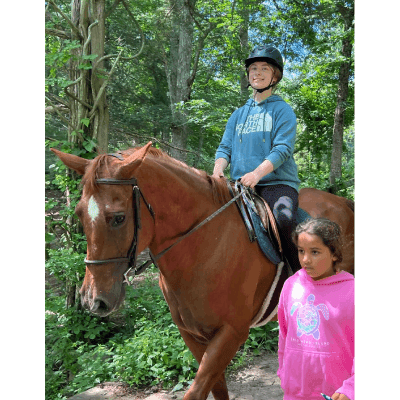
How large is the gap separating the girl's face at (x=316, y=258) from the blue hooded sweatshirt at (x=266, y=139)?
1231mm

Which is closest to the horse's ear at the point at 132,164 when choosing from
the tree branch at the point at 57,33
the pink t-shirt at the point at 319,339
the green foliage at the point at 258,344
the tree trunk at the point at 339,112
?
the pink t-shirt at the point at 319,339

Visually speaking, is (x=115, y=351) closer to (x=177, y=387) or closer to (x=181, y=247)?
(x=177, y=387)

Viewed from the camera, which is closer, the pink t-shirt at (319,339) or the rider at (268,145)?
the pink t-shirt at (319,339)

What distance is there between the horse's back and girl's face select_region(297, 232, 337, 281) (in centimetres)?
200

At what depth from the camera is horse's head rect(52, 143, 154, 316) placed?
7.08 feet

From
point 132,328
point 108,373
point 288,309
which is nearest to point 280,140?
point 288,309

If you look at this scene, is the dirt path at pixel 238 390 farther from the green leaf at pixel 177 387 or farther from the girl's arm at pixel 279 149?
the girl's arm at pixel 279 149

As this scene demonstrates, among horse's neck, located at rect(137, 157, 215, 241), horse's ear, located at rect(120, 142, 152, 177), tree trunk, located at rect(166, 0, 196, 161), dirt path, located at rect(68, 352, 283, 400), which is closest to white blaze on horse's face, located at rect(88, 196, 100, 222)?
horse's ear, located at rect(120, 142, 152, 177)

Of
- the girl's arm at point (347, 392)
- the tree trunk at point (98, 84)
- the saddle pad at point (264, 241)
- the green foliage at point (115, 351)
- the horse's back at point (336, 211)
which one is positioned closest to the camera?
the girl's arm at point (347, 392)

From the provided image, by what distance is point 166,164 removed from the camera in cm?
262

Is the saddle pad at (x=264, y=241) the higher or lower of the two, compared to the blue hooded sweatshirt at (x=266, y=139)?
lower

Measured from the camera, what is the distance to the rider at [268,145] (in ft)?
9.78

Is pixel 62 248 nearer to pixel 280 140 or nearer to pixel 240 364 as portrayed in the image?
pixel 240 364

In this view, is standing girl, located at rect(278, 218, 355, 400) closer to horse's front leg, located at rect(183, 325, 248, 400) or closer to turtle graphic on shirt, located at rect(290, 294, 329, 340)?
turtle graphic on shirt, located at rect(290, 294, 329, 340)
